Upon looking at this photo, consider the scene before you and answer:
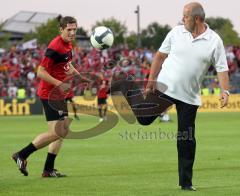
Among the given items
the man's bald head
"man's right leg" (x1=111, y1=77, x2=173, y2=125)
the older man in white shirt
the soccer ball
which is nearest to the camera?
the man's bald head

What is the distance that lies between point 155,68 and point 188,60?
465mm

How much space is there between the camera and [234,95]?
1615 inches

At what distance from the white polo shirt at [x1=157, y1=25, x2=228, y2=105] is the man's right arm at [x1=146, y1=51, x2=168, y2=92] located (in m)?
0.05

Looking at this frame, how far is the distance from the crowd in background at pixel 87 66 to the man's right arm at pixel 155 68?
28.6 metres

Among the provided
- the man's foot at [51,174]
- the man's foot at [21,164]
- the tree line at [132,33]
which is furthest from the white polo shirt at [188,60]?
the tree line at [132,33]

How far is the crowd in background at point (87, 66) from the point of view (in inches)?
1617

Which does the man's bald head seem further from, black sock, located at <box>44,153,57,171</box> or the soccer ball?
the soccer ball

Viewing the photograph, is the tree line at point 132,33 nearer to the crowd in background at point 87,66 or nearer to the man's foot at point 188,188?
the crowd in background at point 87,66

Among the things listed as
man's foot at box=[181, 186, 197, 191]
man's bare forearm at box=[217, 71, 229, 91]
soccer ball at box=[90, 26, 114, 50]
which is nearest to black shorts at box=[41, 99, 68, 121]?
soccer ball at box=[90, 26, 114, 50]

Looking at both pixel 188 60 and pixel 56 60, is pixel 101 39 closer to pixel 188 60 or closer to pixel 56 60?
pixel 56 60

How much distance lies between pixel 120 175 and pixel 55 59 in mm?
2153

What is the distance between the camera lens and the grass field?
32.2ft

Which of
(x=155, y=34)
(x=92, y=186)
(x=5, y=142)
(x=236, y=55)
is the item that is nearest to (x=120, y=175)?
(x=92, y=186)

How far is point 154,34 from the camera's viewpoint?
127 meters
